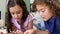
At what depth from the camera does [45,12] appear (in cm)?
79

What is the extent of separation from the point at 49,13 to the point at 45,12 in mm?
23

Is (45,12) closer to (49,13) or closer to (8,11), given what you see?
(49,13)

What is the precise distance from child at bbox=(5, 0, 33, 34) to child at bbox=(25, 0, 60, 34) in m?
0.08

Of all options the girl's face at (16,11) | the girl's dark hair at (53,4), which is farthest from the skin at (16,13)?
the girl's dark hair at (53,4)

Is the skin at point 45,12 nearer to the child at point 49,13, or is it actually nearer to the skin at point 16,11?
the child at point 49,13

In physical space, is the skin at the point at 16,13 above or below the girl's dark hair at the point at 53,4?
below

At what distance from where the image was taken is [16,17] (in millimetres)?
840

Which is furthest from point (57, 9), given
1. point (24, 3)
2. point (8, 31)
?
point (8, 31)

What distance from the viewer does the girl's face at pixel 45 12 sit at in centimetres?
79

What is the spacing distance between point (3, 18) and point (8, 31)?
0.08 metres

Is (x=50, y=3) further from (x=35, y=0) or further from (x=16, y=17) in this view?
(x=16, y=17)

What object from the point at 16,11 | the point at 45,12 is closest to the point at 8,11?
the point at 16,11

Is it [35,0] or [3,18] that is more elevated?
[35,0]

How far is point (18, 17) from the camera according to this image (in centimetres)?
84
